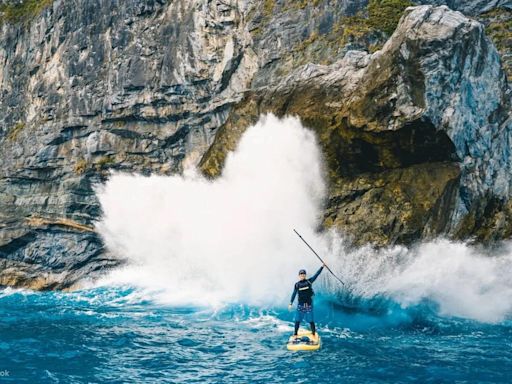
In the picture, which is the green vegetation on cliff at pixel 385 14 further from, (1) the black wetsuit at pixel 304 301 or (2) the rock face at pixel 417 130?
(1) the black wetsuit at pixel 304 301

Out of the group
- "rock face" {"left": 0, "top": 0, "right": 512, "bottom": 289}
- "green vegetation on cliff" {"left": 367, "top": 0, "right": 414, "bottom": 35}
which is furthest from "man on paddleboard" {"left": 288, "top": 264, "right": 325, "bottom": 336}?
"green vegetation on cliff" {"left": 367, "top": 0, "right": 414, "bottom": 35}

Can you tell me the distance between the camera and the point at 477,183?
2412cm

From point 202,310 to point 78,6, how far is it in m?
25.8

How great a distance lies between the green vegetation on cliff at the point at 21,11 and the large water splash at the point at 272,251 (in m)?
20.1

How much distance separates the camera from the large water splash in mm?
23109

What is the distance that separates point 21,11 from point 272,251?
104ft

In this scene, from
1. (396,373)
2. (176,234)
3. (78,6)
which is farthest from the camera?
(78,6)

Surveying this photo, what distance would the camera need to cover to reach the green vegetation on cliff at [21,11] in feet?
140

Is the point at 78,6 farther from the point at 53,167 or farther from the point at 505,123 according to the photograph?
the point at 505,123

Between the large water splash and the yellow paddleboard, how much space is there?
229 inches

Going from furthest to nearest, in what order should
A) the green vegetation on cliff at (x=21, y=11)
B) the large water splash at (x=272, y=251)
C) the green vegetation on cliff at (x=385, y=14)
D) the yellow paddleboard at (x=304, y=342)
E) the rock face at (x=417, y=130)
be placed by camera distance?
the green vegetation on cliff at (x=21, y=11) → the green vegetation on cliff at (x=385, y=14) → the large water splash at (x=272, y=251) → the rock face at (x=417, y=130) → the yellow paddleboard at (x=304, y=342)

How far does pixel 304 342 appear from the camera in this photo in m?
17.9

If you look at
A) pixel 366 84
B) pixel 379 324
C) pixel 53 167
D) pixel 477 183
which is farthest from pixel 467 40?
pixel 53 167

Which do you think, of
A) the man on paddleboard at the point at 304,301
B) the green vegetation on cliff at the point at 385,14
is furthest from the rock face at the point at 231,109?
the man on paddleboard at the point at 304,301
